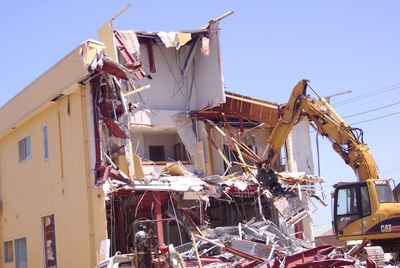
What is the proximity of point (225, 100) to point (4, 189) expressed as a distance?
10012 millimetres

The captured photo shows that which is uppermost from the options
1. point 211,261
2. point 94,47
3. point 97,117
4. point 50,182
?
point 94,47

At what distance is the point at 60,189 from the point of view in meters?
21.8

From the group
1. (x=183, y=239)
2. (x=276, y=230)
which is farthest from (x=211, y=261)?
(x=183, y=239)

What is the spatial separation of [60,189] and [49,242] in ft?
6.83

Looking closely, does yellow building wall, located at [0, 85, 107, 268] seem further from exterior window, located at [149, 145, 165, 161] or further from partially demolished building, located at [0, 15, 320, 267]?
exterior window, located at [149, 145, 165, 161]

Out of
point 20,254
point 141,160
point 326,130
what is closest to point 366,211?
point 326,130

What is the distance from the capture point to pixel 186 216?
23.0 meters

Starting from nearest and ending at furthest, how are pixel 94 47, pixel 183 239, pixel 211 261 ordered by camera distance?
pixel 211 261 < pixel 94 47 < pixel 183 239

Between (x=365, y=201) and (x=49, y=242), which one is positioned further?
(x=49, y=242)

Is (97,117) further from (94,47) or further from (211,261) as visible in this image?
(211,261)

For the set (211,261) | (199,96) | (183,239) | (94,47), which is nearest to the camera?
(211,261)

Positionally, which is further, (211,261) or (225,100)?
(225,100)

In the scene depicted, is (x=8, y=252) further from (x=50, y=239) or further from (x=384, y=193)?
(x=384, y=193)

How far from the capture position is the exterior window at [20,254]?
2461cm
